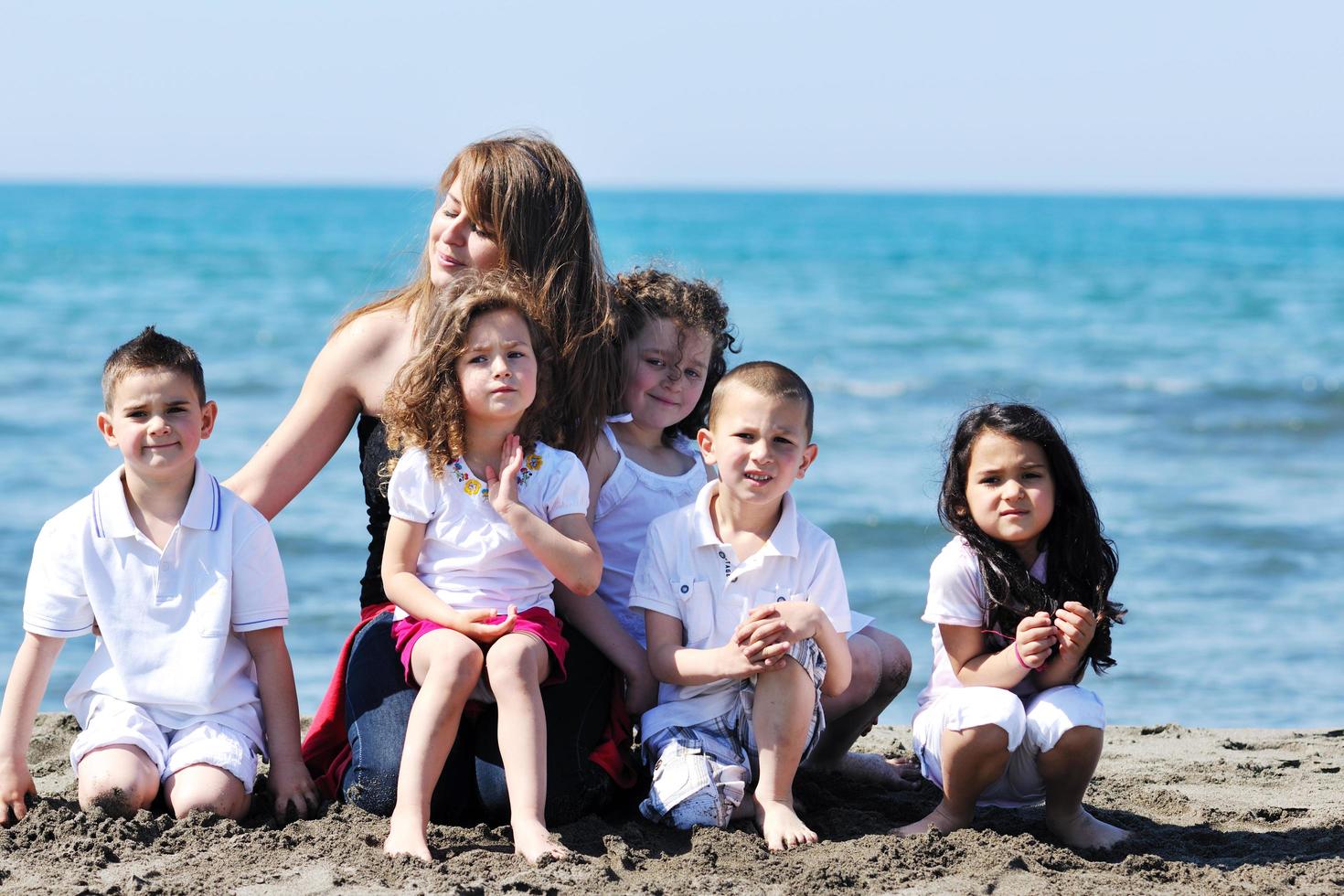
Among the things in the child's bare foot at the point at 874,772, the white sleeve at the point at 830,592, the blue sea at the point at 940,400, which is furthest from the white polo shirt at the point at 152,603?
the child's bare foot at the point at 874,772

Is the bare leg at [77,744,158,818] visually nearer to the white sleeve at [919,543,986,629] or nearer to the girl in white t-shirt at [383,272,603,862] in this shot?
the girl in white t-shirt at [383,272,603,862]

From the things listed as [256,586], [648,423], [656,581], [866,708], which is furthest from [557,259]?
[866,708]

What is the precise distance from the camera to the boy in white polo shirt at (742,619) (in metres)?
3.34

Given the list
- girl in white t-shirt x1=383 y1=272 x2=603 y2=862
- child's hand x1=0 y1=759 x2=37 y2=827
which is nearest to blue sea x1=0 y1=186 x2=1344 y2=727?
girl in white t-shirt x1=383 y1=272 x2=603 y2=862

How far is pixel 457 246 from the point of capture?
12.7 ft

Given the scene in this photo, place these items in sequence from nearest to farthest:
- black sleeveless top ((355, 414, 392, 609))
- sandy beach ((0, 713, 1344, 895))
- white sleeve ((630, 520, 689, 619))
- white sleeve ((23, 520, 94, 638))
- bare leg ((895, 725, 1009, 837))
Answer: sandy beach ((0, 713, 1344, 895)) → bare leg ((895, 725, 1009, 837)) → white sleeve ((23, 520, 94, 638)) → white sleeve ((630, 520, 689, 619)) → black sleeveless top ((355, 414, 392, 609))

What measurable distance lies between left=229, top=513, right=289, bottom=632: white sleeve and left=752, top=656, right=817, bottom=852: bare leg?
1255 millimetres

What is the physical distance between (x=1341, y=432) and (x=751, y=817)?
410 inches

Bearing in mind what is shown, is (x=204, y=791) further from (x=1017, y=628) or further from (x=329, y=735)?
(x=1017, y=628)

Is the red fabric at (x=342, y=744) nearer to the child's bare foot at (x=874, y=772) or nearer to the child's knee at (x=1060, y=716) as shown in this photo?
the child's bare foot at (x=874, y=772)

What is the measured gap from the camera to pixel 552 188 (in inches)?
152

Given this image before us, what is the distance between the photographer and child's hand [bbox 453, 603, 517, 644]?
331 centimetres

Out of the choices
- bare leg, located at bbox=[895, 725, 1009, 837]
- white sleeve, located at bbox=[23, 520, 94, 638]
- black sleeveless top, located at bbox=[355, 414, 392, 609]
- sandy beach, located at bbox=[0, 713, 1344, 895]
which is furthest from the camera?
black sleeveless top, located at bbox=[355, 414, 392, 609]

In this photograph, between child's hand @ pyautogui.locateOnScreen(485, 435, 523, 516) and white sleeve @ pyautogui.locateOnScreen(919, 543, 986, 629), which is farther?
white sleeve @ pyautogui.locateOnScreen(919, 543, 986, 629)
